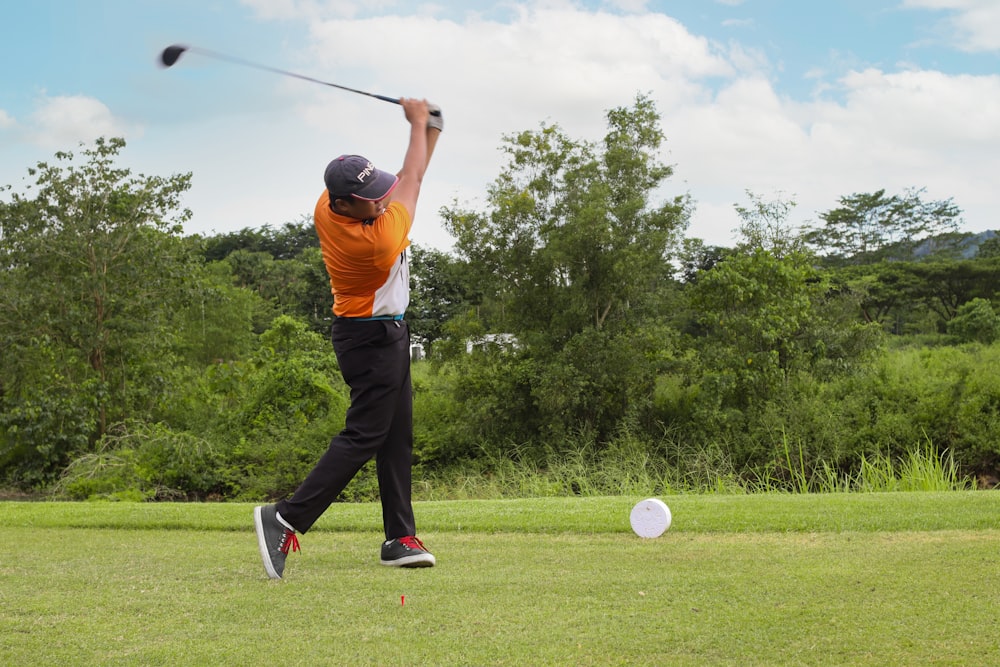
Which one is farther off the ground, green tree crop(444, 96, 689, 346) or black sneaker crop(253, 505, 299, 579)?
green tree crop(444, 96, 689, 346)

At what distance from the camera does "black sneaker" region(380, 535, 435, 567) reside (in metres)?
4.28

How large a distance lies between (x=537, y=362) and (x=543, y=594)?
12.5 m

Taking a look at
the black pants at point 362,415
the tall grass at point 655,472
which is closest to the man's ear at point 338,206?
the black pants at point 362,415

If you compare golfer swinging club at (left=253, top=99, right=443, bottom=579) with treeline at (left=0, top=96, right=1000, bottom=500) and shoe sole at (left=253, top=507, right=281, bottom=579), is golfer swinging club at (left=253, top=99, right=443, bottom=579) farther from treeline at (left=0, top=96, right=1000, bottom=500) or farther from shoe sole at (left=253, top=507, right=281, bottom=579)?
treeline at (left=0, top=96, right=1000, bottom=500)

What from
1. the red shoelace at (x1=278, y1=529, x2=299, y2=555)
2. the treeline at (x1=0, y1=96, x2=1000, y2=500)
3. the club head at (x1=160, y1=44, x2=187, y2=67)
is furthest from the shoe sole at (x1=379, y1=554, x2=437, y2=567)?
the treeline at (x1=0, y1=96, x2=1000, y2=500)

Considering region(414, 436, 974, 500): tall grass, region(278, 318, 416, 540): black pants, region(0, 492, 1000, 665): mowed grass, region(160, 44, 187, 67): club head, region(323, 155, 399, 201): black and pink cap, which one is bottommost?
region(414, 436, 974, 500): tall grass

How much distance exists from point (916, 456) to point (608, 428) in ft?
15.8

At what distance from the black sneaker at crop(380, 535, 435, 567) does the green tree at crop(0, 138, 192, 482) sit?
484 inches

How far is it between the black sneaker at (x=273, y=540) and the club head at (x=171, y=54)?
2.27 metres

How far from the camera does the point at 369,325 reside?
455 centimetres

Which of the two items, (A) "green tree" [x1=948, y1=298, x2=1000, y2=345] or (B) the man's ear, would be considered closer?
(B) the man's ear

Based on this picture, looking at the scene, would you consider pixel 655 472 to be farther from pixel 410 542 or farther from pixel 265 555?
pixel 265 555

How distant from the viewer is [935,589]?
3.45m

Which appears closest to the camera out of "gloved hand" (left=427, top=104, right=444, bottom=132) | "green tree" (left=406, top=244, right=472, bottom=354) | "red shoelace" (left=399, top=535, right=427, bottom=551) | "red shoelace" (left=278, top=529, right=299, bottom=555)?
"red shoelace" (left=278, top=529, right=299, bottom=555)
